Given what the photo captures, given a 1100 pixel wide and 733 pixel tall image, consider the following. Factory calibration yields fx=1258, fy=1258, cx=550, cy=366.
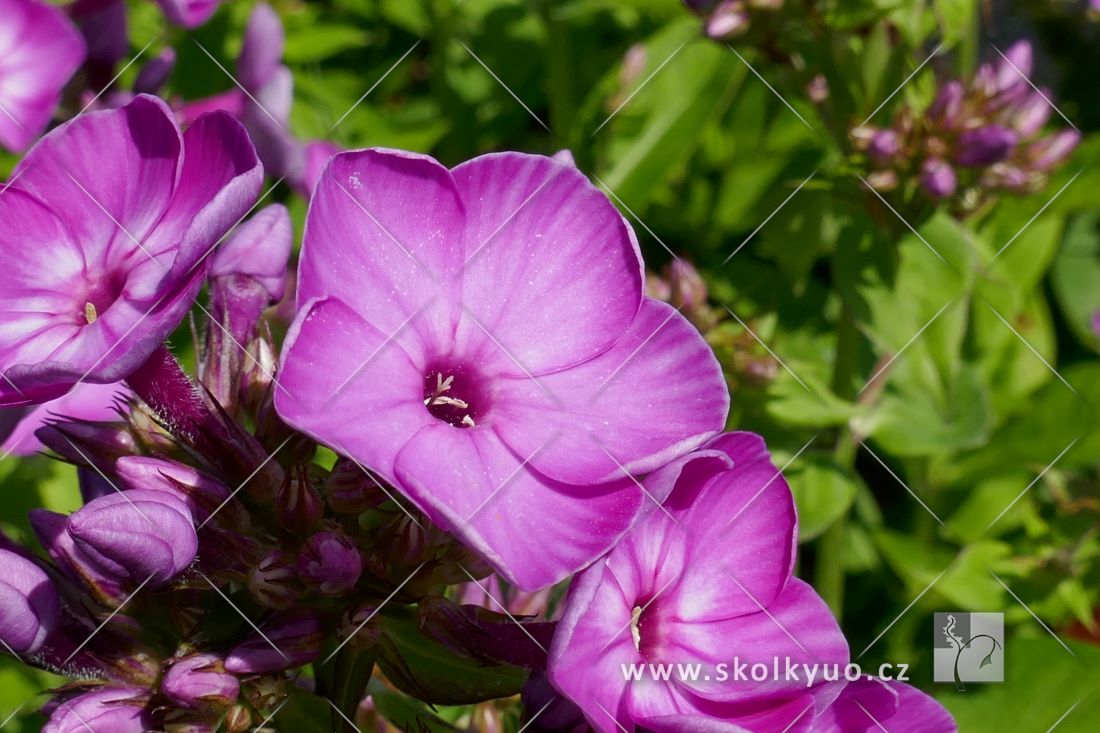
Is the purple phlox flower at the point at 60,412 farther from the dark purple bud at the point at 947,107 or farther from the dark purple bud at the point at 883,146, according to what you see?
the dark purple bud at the point at 947,107

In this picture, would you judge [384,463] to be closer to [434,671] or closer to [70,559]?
[434,671]

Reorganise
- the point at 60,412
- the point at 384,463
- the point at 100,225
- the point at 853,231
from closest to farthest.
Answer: the point at 384,463 → the point at 100,225 → the point at 60,412 → the point at 853,231

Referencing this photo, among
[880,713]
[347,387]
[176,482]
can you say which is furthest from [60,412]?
[880,713]

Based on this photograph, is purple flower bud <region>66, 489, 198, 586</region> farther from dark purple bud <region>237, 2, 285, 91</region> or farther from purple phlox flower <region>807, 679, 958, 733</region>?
dark purple bud <region>237, 2, 285, 91</region>

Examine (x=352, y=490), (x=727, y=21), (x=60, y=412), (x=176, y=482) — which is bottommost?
(x=60, y=412)

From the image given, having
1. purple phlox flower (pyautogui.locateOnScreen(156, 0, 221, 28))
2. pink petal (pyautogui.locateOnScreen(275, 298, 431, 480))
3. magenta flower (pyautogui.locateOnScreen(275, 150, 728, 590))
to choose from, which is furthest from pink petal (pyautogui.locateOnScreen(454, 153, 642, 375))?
purple phlox flower (pyautogui.locateOnScreen(156, 0, 221, 28))

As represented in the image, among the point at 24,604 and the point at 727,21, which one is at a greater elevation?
the point at 727,21

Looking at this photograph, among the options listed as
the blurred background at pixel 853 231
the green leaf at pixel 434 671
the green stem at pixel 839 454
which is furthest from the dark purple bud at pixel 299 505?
the green stem at pixel 839 454

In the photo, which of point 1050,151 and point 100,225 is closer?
point 100,225
